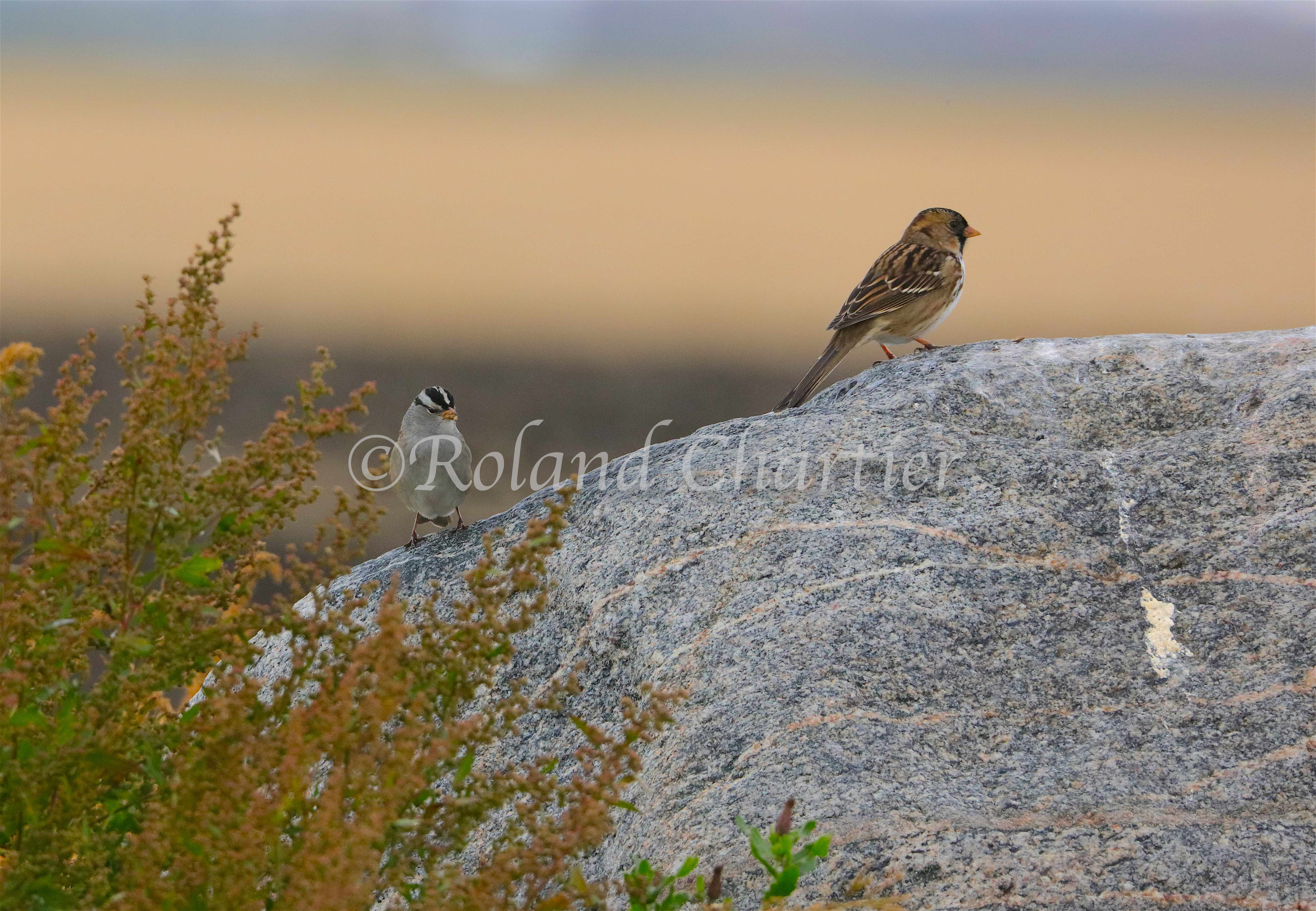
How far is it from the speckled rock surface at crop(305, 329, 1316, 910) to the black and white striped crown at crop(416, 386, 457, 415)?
1.30 m

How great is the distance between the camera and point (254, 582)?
2855 mm

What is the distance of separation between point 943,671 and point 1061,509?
34.9 inches

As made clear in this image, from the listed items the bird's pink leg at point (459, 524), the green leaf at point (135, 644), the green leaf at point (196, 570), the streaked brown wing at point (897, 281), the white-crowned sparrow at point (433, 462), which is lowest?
the green leaf at point (135, 644)

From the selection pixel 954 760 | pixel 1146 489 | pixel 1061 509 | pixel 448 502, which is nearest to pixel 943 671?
pixel 954 760

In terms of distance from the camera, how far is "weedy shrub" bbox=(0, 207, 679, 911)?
2170 mm

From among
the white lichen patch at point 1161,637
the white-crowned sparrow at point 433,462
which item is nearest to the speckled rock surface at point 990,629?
the white lichen patch at point 1161,637

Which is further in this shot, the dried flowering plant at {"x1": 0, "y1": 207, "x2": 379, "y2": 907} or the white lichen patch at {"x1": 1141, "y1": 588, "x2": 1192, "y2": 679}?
the white lichen patch at {"x1": 1141, "y1": 588, "x2": 1192, "y2": 679}

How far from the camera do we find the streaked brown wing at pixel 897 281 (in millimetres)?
7125

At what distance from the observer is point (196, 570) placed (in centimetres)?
255

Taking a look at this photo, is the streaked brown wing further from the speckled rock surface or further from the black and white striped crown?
the black and white striped crown

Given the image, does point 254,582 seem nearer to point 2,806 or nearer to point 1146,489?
point 2,806

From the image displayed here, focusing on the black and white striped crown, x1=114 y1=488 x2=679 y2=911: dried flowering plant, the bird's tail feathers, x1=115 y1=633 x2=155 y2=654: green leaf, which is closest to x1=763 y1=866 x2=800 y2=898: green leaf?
x1=114 y1=488 x2=679 y2=911: dried flowering plant

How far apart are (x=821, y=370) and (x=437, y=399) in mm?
2061

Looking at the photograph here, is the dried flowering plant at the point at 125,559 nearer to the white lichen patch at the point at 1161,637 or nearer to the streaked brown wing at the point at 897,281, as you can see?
the white lichen patch at the point at 1161,637
